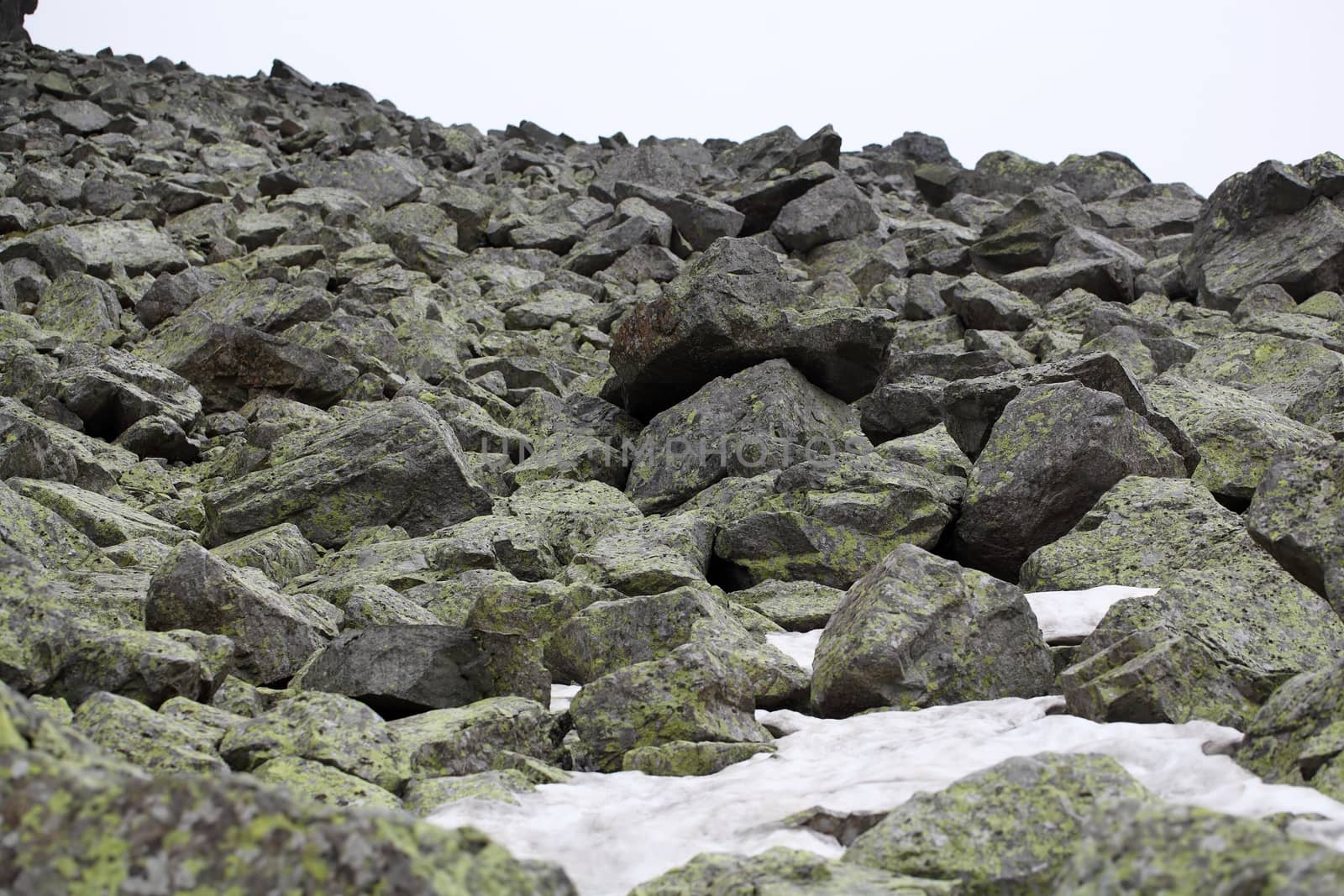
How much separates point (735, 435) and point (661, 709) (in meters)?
6.75

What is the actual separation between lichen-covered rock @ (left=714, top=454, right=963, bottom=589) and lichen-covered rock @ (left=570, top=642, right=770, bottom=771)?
3.72 meters

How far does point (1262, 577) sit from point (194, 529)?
956 centimetres

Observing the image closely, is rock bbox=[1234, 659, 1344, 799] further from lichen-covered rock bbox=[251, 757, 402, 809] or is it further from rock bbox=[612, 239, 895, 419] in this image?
rock bbox=[612, 239, 895, 419]

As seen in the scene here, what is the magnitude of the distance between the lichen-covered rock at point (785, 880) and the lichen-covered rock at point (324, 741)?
1884mm

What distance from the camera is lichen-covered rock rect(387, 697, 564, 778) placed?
20.5ft

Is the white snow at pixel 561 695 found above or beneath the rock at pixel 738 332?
beneath

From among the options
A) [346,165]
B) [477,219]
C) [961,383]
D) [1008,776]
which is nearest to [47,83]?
[346,165]

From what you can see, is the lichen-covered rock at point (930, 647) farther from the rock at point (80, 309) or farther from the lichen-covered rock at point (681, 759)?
the rock at point (80, 309)

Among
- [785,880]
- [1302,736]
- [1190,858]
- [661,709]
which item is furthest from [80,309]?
[1190,858]

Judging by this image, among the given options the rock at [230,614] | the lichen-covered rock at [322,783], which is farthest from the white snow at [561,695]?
the lichen-covered rock at [322,783]

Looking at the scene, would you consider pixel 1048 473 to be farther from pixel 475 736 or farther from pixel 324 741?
pixel 324 741

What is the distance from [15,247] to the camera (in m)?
20.7

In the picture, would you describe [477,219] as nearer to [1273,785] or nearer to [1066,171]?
[1066,171]

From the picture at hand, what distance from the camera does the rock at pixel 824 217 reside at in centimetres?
2745
